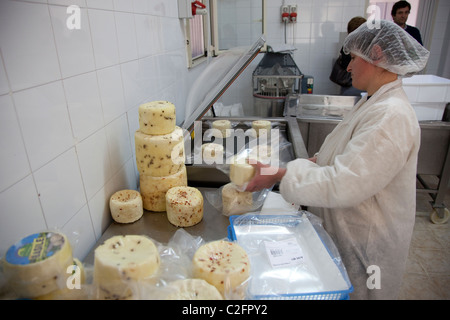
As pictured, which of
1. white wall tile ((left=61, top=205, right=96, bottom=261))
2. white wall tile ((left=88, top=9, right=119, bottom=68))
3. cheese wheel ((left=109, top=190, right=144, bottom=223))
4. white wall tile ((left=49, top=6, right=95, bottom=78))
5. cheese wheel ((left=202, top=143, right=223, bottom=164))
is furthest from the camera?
cheese wheel ((left=202, top=143, right=223, bottom=164))

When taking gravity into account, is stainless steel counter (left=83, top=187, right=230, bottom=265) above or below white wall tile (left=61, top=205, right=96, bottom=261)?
below

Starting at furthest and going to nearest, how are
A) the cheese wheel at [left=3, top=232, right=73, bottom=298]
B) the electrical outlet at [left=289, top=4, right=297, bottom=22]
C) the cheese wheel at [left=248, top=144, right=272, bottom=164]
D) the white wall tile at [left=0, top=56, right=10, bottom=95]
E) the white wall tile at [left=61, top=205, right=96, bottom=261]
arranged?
the electrical outlet at [left=289, top=4, right=297, bottom=22] < the cheese wheel at [left=248, top=144, right=272, bottom=164] < the white wall tile at [left=61, top=205, right=96, bottom=261] < the white wall tile at [left=0, top=56, right=10, bottom=95] < the cheese wheel at [left=3, top=232, right=73, bottom=298]

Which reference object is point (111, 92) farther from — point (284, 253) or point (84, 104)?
point (284, 253)

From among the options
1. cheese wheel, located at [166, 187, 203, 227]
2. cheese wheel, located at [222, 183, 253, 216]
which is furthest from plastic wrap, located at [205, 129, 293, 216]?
cheese wheel, located at [166, 187, 203, 227]

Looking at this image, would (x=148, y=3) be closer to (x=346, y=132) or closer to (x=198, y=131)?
(x=198, y=131)

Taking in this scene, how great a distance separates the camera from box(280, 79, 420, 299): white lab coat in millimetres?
1044

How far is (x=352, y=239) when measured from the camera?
128cm

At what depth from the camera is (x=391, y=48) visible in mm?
1180

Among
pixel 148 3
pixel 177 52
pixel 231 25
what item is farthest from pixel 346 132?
pixel 231 25

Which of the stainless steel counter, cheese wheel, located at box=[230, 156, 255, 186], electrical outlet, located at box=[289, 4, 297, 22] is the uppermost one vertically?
electrical outlet, located at box=[289, 4, 297, 22]

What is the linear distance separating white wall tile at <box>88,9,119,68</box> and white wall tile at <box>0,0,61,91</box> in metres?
0.27

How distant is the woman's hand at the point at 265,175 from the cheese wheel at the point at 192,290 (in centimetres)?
55

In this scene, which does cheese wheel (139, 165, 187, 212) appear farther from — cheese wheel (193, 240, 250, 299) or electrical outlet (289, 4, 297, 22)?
electrical outlet (289, 4, 297, 22)

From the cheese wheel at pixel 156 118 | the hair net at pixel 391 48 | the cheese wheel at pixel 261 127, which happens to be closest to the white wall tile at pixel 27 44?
the cheese wheel at pixel 156 118
